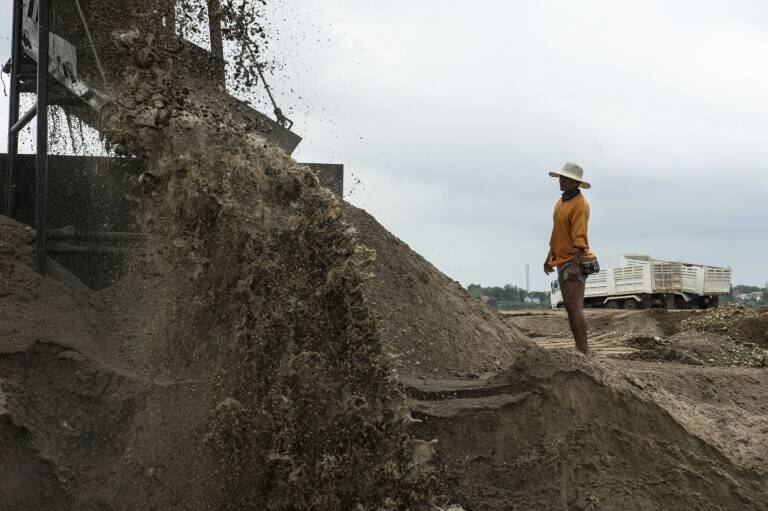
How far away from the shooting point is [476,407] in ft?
15.3

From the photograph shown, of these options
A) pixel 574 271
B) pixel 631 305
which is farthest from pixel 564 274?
pixel 631 305

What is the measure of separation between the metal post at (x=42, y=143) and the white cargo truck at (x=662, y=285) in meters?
17.1

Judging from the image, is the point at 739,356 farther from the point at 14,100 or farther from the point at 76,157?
the point at 14,100

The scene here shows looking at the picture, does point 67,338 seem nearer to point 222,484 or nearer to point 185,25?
point 222,484

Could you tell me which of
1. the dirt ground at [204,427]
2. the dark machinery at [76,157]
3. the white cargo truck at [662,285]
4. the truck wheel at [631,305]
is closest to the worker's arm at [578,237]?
the dirt ground at [204,427]

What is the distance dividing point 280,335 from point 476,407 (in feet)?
4.38

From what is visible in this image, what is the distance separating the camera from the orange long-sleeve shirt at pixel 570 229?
650 cm

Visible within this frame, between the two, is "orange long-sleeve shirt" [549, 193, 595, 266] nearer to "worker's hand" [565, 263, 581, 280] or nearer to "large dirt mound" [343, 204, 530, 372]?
"worker's hand" [565, 263, 581, 280]

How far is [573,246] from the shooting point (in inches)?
259

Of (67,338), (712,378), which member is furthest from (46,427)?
(712,378)

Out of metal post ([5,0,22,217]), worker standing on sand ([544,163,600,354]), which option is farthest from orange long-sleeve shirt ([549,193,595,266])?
metal post ([5,0,22,217])

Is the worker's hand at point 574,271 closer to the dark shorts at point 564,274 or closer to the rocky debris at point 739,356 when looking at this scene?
the dark shorts at point 564,274

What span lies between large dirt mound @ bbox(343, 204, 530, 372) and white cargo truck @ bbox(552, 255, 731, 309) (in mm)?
14190

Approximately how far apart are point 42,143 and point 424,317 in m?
2.85
